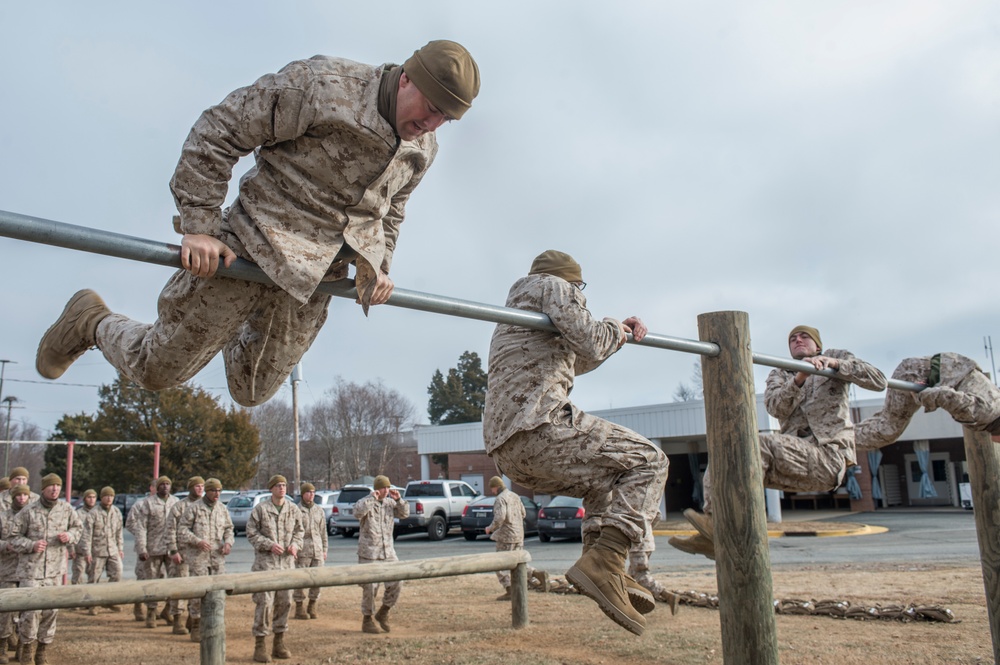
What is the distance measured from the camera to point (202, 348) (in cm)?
282

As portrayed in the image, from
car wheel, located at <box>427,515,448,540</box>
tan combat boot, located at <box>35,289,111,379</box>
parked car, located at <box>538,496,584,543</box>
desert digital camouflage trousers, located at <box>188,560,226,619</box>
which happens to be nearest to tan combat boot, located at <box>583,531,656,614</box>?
tan combat boot, located at <box>35,289,111,379</box>

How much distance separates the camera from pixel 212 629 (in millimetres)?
5164

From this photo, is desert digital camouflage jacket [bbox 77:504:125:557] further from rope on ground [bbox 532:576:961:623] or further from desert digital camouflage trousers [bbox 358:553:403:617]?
rope on ground [bbox 532:576:961:623]

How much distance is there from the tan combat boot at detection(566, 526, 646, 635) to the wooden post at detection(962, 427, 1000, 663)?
3.63 m

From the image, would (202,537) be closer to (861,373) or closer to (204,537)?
(204,537)

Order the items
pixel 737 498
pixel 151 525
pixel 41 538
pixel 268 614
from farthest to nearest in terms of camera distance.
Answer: pixel 151 525
pixel 41 538
pixel 268 614
pixel 737 498

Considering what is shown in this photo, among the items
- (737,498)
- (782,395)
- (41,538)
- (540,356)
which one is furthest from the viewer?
(41,538)

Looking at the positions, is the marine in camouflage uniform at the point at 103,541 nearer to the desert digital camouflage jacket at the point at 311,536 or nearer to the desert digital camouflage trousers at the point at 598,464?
the desert digital camouflage jacket at the point at 311,536

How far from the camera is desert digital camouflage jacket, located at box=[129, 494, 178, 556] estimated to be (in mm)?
12164

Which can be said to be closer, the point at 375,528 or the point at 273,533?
the point at 273,533

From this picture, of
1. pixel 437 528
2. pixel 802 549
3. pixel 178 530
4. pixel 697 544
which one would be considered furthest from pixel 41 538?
pixel 437 528

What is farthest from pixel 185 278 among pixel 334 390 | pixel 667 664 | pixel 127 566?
pixel 334 390

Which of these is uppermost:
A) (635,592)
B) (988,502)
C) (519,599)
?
(988,502)

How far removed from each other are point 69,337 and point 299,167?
1.26 meters
